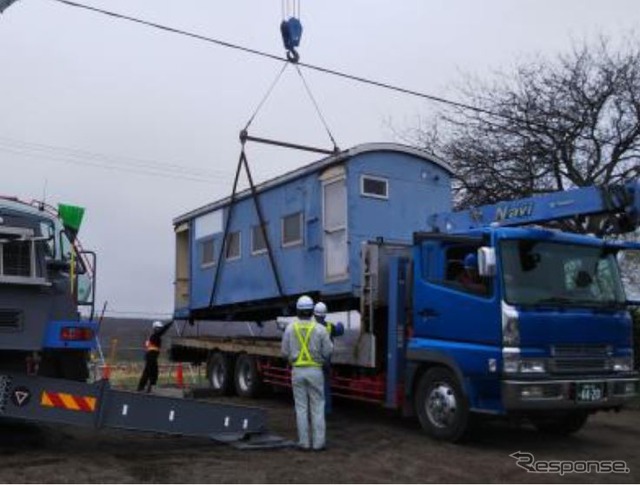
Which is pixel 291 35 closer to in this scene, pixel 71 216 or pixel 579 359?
pixel 71 216

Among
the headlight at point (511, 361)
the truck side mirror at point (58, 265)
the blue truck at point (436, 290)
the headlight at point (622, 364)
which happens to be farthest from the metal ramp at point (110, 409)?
the headlight at point (622, 364)

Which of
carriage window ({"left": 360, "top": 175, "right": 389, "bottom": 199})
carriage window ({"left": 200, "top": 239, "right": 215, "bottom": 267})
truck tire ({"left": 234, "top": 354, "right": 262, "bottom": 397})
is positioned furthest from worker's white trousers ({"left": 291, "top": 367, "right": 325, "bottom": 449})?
carriage window ({"left": 200, "top": 239, "right": 215, "bottom": 267})

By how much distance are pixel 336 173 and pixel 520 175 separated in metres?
9.79

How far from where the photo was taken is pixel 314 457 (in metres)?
9.52

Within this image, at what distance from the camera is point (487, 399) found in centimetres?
1019

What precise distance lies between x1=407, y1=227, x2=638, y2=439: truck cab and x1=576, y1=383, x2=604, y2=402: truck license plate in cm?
1

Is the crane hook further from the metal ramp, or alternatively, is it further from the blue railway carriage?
the metal ramp

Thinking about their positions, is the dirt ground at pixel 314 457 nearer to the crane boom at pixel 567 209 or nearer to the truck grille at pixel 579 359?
the truck grille at pixel 579 359

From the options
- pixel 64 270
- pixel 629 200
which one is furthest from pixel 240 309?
pixel 629 200

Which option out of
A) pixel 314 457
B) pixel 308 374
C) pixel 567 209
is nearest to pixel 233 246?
pixel 308 374

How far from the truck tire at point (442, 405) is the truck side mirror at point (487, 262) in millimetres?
1435

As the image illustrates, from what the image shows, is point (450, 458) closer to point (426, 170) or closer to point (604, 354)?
point (604, 354)

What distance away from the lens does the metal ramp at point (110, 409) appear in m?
8.66

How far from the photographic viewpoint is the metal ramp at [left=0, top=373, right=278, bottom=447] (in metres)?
8.66
